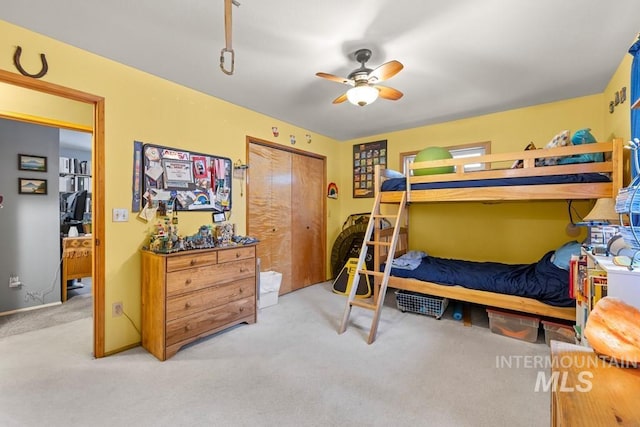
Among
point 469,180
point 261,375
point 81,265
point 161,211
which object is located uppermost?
point 469,180

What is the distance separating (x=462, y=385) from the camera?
1.93 m

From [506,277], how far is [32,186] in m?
5.53

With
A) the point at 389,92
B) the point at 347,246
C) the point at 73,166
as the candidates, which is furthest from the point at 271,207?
the point at 73,166

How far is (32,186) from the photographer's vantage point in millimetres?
3422

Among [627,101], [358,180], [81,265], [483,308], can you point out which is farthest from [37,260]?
[627,101]

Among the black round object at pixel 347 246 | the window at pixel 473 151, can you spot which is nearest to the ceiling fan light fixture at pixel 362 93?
the window at pixel 473 151

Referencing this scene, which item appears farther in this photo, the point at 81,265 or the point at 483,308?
the point at 81,265

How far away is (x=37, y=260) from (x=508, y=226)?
5.92 meters

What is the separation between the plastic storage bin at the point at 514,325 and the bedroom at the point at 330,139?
1.12 metres

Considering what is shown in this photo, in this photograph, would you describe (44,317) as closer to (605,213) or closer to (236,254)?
(236,254)

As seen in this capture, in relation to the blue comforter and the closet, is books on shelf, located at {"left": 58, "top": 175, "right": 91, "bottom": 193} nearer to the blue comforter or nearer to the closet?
the closet

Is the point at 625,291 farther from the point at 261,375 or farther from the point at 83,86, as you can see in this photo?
the point at 83,86

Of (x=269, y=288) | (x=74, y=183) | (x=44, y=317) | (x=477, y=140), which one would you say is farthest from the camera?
(x=74, y=183)

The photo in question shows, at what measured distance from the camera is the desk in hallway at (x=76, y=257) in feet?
12.4
